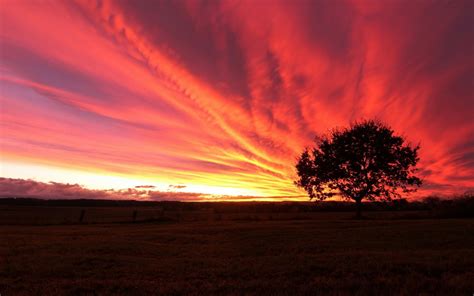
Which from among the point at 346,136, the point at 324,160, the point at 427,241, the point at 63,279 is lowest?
the point at 63,279

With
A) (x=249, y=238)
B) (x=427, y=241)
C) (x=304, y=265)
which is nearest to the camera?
(x=304, y=265)

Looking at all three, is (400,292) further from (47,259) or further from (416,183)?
(416,183)

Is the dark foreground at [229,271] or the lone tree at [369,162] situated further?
the lone tree at [369,162]

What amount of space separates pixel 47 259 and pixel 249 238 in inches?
529

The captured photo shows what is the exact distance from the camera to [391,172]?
171 ft

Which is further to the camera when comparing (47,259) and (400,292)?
(47,259)

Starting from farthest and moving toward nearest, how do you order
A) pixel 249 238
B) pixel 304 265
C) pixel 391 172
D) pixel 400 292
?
pixel 391 172 → pixel 249 238 → pixel 304 265 → pixel 400 292

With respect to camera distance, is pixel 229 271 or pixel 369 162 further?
pixel 369 162

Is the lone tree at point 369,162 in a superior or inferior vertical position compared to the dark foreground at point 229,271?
superior

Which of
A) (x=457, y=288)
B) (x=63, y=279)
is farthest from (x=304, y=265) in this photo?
(x=63, y=279)

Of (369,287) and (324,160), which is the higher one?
(324,160)

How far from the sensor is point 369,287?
10.0 metres

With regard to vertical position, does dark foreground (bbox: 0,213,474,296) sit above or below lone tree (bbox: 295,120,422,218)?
Answer: below

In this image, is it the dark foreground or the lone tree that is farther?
the lone tree
